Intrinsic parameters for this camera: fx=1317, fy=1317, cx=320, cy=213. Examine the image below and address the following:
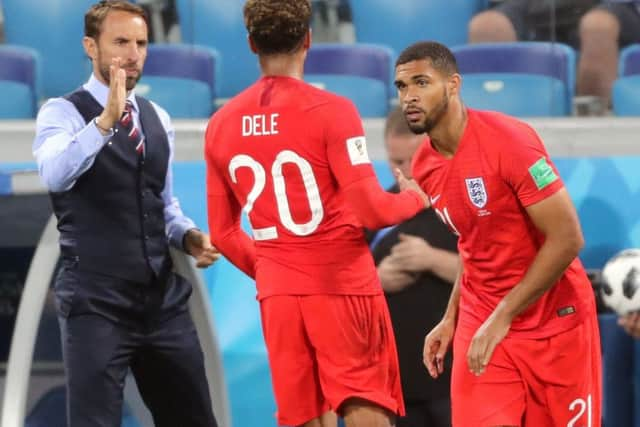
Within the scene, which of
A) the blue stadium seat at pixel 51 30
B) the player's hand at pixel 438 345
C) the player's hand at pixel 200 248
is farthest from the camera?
the blue stadium seat at pixel 51 30

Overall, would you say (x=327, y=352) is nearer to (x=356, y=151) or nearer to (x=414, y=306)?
(x=356, y=151)

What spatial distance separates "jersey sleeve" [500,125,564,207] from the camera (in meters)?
3.46

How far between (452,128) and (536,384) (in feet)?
2.46

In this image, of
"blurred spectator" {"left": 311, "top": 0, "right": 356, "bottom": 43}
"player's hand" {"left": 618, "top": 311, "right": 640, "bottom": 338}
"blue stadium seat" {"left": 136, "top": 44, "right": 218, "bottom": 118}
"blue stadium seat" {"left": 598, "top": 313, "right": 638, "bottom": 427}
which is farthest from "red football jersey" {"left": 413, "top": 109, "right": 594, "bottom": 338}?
"blurred spectator" {"left": 311, "top": 0, "right": 356, "bottom": 43}

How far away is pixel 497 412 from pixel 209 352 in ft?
4.39

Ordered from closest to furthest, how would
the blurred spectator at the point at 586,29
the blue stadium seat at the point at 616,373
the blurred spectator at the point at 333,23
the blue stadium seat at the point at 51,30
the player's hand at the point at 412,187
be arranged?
the player's hand at the point at 412,187 < the blue stadium seat at the point at 616,373 < the blurred spectator at the point at 586,29 < the blue stadium seat at the point at 51,30 < the blurred spectator at the point at 333,23

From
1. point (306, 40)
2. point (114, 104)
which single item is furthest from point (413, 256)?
point (114, 104)

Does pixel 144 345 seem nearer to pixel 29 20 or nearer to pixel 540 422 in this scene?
pixel 540 422

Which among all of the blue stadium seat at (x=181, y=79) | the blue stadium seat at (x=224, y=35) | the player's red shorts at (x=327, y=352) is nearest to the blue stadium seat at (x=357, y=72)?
the blue stadium seat at (x=224, y=35)

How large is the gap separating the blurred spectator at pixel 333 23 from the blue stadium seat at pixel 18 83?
1.33 m

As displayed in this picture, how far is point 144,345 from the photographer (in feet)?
13.2

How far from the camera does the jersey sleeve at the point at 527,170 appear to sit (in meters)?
3.46

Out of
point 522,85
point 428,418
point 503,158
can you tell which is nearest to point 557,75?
point 522,85

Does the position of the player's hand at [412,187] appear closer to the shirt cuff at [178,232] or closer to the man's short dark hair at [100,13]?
the shirt cuff at [178,232]
